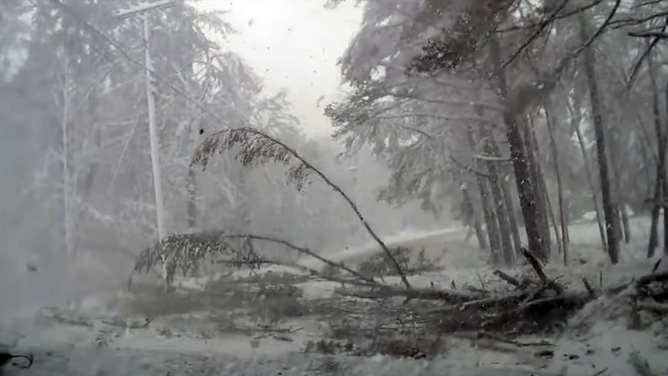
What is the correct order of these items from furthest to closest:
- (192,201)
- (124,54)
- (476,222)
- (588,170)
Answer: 1. (124,54)
2. (192,201)
3. (476,222)
4. (588,170)

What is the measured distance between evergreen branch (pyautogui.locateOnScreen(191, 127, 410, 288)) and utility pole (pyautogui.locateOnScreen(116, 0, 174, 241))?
19 centimetres

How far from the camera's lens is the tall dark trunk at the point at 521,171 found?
1.99 metres

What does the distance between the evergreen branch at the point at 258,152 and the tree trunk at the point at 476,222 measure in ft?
1.16

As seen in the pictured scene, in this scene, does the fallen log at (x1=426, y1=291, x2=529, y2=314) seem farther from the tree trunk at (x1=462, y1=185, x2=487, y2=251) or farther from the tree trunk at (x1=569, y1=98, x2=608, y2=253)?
the tree trunk at (x1=569, y1=98, x2=608, y2=253)

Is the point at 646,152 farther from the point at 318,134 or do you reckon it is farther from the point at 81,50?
the point at 81,50

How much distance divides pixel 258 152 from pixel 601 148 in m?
1.15

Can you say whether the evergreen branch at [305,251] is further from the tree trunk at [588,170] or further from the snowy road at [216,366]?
the tree trunk at [588,170]

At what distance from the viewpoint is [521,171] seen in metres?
2.04

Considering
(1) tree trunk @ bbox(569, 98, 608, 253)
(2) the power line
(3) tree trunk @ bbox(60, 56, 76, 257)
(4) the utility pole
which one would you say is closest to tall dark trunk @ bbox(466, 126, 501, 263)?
(1) tree trunk @ bbox(569, 98, 608, 253)

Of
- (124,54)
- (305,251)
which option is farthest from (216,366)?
(124,54)

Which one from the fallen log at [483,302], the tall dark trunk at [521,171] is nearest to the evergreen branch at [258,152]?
the fallen log at [483,302]

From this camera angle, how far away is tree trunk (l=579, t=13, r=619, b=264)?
1.88m

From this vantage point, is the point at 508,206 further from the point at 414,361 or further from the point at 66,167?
the point at 66,167

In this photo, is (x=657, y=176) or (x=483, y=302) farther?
(x=483, y=302)
